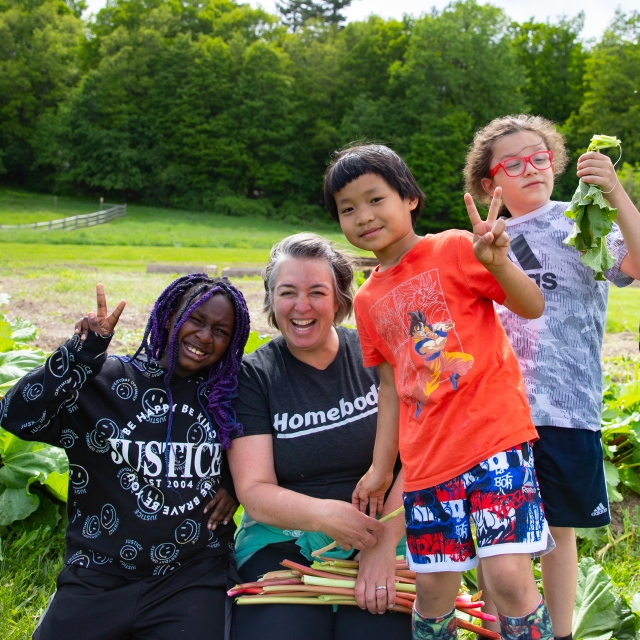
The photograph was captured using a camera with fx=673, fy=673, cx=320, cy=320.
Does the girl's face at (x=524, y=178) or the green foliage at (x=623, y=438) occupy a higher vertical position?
the girl's face at (x=524, y=178)

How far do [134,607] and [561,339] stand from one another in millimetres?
1710

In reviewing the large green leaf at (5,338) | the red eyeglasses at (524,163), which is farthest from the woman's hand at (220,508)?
the large green leaf at (5,338)

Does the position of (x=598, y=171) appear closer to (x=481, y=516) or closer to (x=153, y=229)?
(x=481, y=516)

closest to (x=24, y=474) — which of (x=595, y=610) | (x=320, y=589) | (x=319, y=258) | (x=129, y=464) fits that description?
(x=129, y=464)

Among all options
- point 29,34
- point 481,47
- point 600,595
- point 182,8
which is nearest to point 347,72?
point 481,47

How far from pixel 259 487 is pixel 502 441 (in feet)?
2.79

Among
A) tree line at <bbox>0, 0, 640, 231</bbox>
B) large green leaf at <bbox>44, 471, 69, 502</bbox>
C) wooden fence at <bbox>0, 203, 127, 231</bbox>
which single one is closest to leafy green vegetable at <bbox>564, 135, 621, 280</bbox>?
large green leaf at <bbox>44, 471, 69, 502</bbox>

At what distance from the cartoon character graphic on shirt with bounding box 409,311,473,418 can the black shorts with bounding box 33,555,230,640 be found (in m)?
0.98

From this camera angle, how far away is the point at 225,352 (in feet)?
8.30

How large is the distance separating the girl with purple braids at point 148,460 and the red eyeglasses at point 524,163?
3.72 feet

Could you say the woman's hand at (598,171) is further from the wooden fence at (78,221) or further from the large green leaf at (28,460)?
the wooden fence at (78,221)

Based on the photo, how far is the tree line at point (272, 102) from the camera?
4800cm

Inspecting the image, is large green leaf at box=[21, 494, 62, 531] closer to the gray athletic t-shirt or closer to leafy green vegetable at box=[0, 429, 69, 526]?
leafy green vegetable at box=[0, 429, 69, 526]

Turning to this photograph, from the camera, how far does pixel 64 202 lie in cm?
4662
